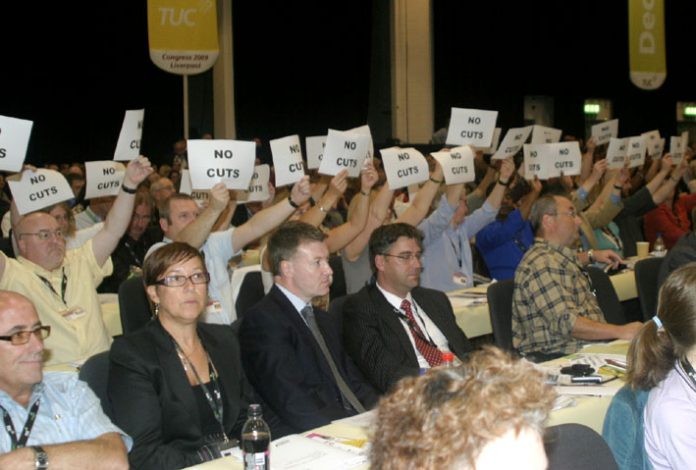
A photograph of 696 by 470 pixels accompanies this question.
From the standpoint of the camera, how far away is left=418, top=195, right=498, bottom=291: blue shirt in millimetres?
6191

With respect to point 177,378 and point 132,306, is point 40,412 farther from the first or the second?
point 132,306

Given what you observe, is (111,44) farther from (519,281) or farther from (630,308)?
(519,281)

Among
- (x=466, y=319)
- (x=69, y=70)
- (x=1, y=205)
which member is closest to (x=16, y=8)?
(x=69, y=70)

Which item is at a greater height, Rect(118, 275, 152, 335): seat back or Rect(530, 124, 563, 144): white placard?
Rect(530, 124, 563, 144): white placard

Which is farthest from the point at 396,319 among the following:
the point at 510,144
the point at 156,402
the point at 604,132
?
the point at 604,132

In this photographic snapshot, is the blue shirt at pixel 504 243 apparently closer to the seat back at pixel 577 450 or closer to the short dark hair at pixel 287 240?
the short dark hair at pixel 287 240

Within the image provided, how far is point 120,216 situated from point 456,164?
241 centimetres

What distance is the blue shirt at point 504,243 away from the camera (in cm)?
673

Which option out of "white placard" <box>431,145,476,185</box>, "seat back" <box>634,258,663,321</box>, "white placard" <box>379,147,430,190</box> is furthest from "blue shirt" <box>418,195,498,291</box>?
"seat back" <box>634,258,663,321</box>

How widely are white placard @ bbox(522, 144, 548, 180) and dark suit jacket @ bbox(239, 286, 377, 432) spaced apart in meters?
3.68

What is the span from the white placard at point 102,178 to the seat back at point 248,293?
1.11 meters

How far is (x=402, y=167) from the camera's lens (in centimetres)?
594

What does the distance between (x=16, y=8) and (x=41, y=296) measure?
7.82 m

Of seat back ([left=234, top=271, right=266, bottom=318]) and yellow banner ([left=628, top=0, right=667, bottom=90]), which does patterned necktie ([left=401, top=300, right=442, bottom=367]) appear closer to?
seat back ([left=234, top=271, right=266, bottom=318])
